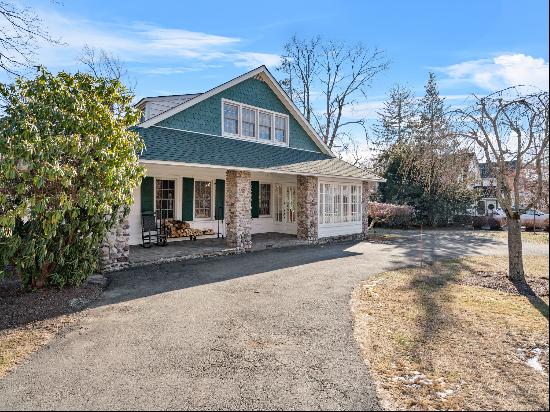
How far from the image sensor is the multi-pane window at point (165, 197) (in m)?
13.6

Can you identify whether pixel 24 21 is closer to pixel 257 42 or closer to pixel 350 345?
pixel 257 42

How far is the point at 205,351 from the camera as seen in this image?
4.80 metres

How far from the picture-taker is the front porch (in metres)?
10.7

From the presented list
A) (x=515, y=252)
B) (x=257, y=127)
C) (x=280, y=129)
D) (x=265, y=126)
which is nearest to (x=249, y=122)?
(x=257, y=127)

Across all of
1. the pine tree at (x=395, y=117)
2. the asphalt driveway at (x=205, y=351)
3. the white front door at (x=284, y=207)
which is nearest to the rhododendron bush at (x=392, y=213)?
the white front door at (x=284, y=207)

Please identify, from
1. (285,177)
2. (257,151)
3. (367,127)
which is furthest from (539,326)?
(367,127)

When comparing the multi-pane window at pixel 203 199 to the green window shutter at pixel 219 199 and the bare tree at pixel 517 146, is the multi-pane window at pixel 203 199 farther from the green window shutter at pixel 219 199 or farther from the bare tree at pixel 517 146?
the bare tree at pixel 517 146

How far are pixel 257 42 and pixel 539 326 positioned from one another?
8277 mm

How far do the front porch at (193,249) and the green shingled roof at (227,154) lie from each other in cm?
269

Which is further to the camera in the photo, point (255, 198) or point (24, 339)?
point (255, 198)

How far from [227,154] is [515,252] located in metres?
8.39

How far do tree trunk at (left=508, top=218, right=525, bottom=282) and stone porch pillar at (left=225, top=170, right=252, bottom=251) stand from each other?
742 centimetres

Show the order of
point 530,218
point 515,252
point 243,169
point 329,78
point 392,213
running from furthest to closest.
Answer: point 329,78
point 392,213
point 530,218
point 243,169
point 515,252

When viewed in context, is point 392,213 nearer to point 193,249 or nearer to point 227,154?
point 227,154
